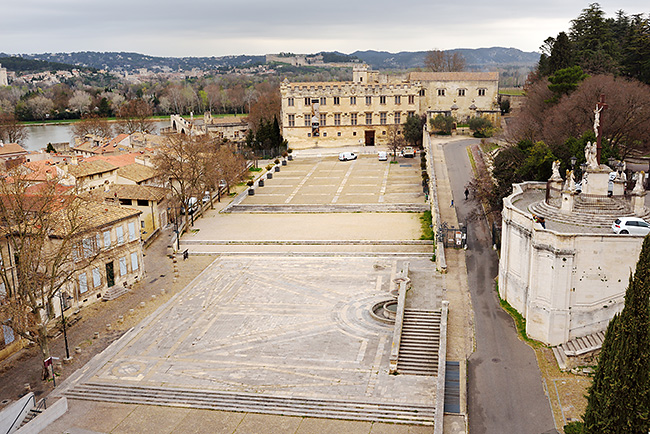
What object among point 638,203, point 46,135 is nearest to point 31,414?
point 638,203

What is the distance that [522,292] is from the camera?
83.6 ft

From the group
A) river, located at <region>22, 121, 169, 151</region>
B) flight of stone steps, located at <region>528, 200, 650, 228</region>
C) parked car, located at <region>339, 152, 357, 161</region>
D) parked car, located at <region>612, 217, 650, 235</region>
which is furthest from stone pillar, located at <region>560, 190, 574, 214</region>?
river, located at <region>22, 121, 169, 151</region>

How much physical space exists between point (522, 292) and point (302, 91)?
196ft

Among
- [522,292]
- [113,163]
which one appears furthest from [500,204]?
[113,163]

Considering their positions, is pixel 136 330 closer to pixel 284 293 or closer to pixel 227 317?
pixel 227 317

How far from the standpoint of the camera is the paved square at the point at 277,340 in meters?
22.2

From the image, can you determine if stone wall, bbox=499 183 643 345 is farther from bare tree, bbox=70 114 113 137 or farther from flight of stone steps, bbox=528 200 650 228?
bare tree, bbox=70 114 113 137

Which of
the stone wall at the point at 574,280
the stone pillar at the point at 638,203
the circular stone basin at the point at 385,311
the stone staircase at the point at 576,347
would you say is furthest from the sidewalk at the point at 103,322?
the stone pillar at the point at 638,203

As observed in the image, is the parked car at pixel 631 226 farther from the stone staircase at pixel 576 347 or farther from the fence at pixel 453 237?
the fence at pixel 453 237

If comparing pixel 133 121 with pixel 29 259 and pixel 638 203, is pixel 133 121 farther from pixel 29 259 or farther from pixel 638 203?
pixel 638 203

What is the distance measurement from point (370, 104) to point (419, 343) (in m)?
60.1

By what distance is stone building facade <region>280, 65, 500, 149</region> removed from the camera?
79938 mm

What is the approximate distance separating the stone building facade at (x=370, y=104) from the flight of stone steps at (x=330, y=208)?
100 feet

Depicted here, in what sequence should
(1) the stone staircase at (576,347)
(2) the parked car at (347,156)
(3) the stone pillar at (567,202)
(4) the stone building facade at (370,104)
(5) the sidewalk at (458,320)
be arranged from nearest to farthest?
(5) the sidewalk at (458,320) → (1) the stone staircase at (576,347) → (3) the stone pillar at (567,202) → (2) the parked car at (347,156) → (4) the stone building facade at (370,104)
